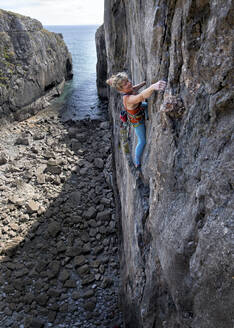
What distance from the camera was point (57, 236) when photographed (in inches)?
538

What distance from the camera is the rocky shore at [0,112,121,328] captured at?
10.7 metres

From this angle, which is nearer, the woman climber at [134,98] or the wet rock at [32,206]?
the woman climber at [134,98]

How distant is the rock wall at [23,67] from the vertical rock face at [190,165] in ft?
74.0

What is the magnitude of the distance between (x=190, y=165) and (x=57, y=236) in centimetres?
1144

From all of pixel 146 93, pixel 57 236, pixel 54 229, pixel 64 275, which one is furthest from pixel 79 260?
pixel 146 93

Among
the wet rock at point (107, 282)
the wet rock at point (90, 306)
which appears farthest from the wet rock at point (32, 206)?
the wet rock at point (90, 306)

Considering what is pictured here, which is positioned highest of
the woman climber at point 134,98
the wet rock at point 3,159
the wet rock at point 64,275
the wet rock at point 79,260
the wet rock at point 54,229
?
the woman climber at point 134,98

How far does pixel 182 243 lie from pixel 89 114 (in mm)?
27058

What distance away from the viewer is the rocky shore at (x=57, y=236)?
10.7m

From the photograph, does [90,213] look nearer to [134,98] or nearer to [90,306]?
[90,306]

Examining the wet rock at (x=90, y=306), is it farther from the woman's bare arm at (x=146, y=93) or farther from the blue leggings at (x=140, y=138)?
the woman's bare arm at (x=146, y=93)

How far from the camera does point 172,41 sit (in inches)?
164

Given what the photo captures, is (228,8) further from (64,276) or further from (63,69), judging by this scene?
(63,69)

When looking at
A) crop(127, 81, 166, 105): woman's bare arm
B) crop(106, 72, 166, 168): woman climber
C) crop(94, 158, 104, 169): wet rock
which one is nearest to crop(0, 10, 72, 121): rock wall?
crop(94, 158, 104, 169): wet rock
